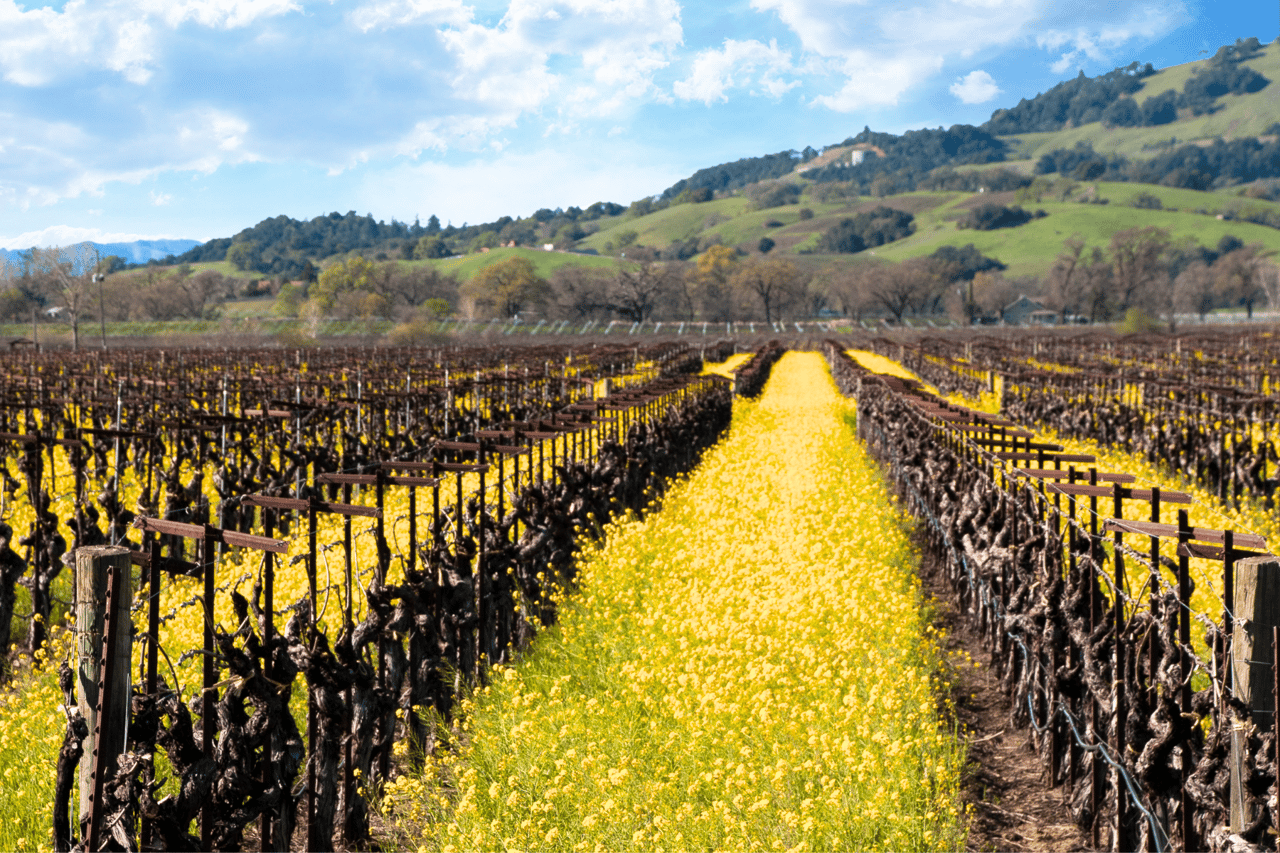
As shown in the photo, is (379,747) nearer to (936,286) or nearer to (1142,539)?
(1142,539)

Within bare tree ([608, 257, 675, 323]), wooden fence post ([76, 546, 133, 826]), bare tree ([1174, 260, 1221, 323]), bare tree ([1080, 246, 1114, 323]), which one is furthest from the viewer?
bare tree ([1174, 260, 1221, 323])

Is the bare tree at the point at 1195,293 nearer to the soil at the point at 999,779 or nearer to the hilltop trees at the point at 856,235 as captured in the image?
the hilltop trees at the point at 856,235

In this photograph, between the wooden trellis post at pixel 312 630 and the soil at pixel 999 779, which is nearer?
the wooden trellis post at pixel 312 630

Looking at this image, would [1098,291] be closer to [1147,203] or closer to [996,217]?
[996,217]

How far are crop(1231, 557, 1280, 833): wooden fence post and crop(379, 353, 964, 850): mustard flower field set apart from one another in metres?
1.51

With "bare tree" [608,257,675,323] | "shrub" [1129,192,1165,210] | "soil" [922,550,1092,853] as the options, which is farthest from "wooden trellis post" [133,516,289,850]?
"shrub" [1129,192,1165,210]

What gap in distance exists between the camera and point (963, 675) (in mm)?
7449

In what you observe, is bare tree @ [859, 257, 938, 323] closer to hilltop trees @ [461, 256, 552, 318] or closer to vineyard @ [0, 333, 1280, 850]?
hilltop trees @ [461, 256, 552, 318]

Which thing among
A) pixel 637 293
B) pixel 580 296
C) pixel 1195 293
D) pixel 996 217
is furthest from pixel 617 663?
pixel 996 217

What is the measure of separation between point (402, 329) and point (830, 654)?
209 ft

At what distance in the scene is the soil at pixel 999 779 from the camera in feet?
16.8

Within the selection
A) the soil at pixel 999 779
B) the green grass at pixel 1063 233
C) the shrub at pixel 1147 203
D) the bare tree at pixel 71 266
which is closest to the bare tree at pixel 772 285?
the green grass at pixel 1063 233

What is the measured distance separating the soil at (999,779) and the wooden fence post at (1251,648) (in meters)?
1.80

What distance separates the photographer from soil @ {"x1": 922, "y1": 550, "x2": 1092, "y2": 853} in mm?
5109
